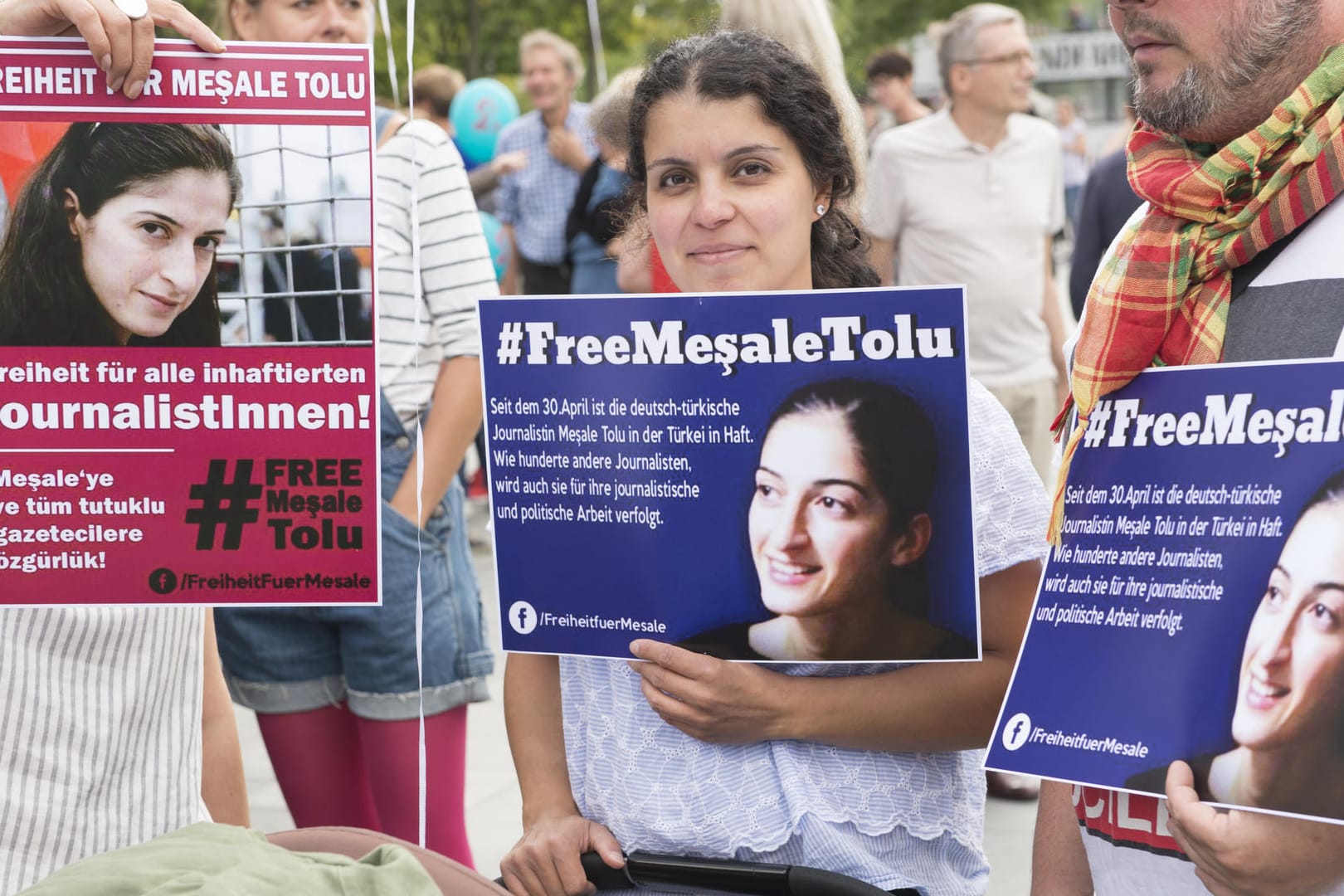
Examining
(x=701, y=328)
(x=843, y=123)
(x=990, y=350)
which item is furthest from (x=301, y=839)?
(x=990, y=350)

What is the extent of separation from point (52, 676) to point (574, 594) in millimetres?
664

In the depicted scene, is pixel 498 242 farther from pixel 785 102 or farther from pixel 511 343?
pixel 511 343

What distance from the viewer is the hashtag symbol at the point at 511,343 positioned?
1.88 m

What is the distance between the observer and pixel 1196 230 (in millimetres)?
1644

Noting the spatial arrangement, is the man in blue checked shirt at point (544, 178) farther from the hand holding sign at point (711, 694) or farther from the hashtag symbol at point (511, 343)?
the hand holding sign at point (711, 694)

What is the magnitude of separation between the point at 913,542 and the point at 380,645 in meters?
1.58

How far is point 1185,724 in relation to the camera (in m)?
1.49

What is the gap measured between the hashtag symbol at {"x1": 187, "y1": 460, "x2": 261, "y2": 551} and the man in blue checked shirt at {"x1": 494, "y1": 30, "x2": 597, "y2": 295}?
214 inches

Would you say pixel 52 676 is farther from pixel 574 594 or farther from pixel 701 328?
pixel 701 328

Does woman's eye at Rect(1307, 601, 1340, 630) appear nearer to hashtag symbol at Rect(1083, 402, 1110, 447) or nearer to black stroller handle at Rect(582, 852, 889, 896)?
hashtag symbol at Rect(1083, 402, 1110, 447)

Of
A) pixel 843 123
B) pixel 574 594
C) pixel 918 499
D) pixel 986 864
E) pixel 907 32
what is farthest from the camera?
pixel 907 32

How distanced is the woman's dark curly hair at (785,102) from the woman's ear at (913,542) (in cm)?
55

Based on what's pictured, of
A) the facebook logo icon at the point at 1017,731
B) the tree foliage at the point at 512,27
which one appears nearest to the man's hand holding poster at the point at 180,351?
the facebook logo icon at the point at 1017,731

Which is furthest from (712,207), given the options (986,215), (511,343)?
(986,215)
